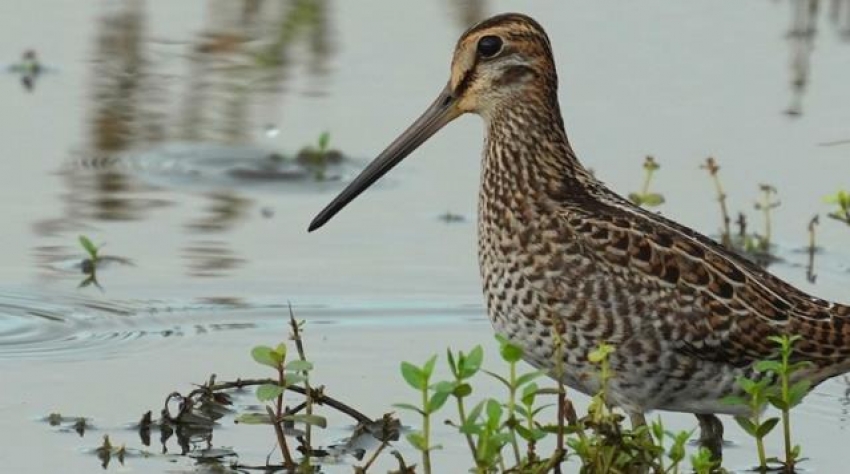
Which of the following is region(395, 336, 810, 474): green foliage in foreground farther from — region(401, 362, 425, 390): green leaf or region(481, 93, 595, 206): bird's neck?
region(481, 93, 595, 206): bird's neck

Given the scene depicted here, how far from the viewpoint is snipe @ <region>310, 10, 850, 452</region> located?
799 cm

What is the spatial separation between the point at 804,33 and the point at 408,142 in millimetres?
5320

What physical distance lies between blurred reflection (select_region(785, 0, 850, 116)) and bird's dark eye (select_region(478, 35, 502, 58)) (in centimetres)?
383

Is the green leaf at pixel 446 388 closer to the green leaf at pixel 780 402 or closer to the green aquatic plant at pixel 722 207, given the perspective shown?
the green leaf at pixel 780 402

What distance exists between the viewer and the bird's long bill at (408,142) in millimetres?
8758

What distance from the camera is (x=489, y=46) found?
28.3 ft

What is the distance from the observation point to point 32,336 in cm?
934

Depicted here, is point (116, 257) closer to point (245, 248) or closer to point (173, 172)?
point (245, 248)

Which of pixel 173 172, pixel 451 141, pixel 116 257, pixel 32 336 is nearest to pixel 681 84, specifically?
pixel 451 141

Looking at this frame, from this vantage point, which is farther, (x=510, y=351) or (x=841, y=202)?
(x=841, y=202)

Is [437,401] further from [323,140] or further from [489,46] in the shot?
[323,140]

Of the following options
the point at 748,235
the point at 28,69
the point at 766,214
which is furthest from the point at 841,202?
the point at 28,69

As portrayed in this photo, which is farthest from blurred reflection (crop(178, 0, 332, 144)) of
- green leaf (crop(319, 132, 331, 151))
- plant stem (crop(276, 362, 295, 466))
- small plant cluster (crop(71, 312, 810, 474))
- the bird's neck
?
plant stem (crop(276, 362, 295, 466))

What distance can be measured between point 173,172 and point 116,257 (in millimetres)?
1235
